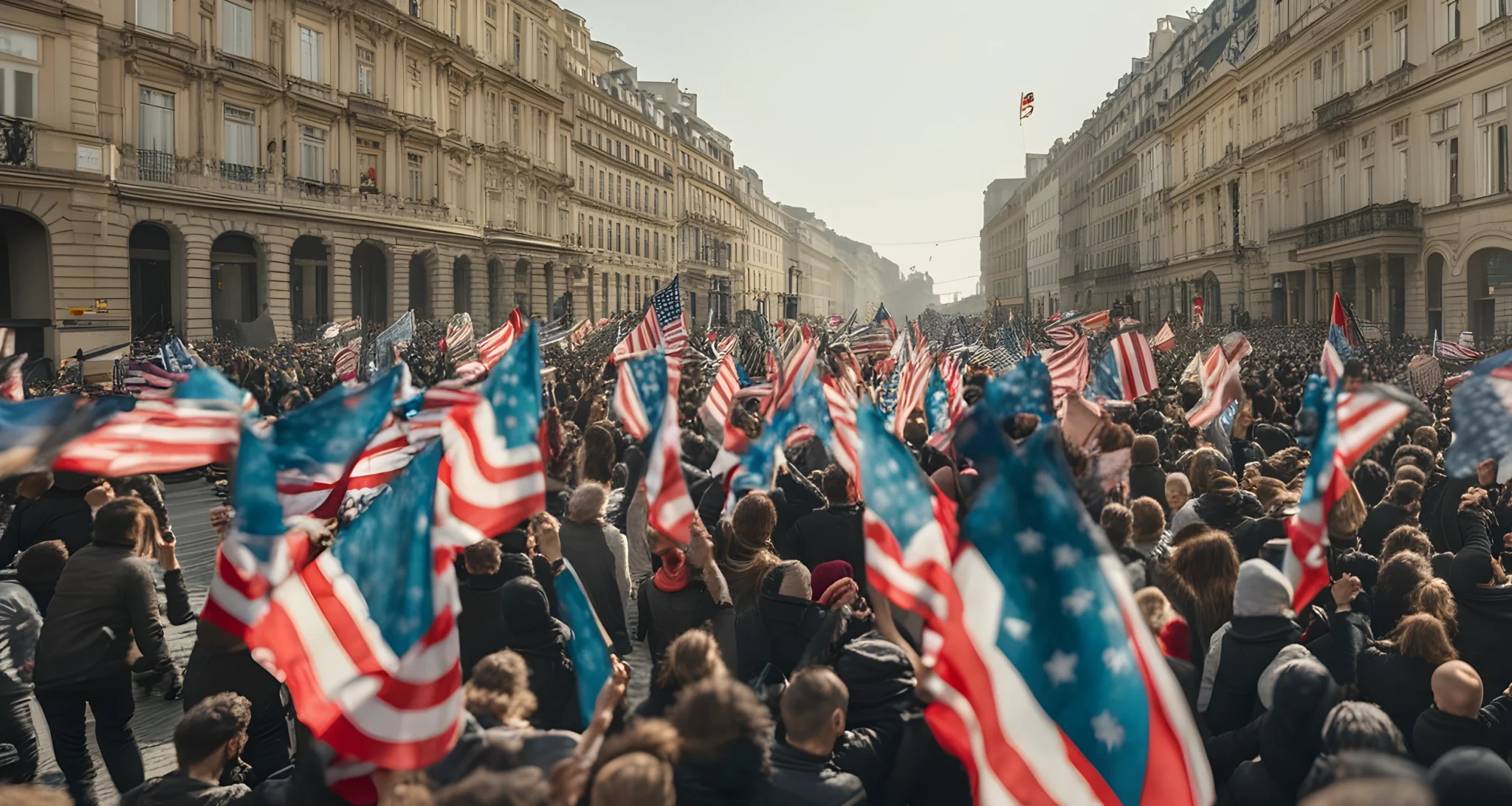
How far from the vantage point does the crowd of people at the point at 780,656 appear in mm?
3377

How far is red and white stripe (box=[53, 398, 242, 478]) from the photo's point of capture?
4566mm

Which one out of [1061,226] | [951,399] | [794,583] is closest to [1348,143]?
[951,399]

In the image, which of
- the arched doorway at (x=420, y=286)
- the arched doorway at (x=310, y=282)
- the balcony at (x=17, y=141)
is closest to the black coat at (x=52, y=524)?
the balcony at (x=17, y=141)

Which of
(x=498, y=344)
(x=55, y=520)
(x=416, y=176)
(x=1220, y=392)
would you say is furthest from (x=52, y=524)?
(x=416, y=176)

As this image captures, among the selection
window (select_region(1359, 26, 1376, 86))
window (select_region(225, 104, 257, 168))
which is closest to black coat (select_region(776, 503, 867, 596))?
window (select_region(225, 104, 257, 168))

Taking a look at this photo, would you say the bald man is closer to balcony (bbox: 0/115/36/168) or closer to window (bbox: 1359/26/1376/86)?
balcony (bbox: 0/115/36/168)

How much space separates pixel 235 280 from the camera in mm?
36844

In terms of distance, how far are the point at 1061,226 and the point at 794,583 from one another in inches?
4063

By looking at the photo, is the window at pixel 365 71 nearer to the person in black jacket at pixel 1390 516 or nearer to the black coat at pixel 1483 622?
the person in black jacket at pixel 1390 516

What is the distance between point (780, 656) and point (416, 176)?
4458 cm

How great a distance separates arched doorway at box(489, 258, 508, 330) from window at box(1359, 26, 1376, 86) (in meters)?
38.4

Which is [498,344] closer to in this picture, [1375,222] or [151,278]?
[151,278]

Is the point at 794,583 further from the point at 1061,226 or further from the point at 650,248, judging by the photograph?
the point at 1061,226

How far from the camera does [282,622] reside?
391 centimetres
